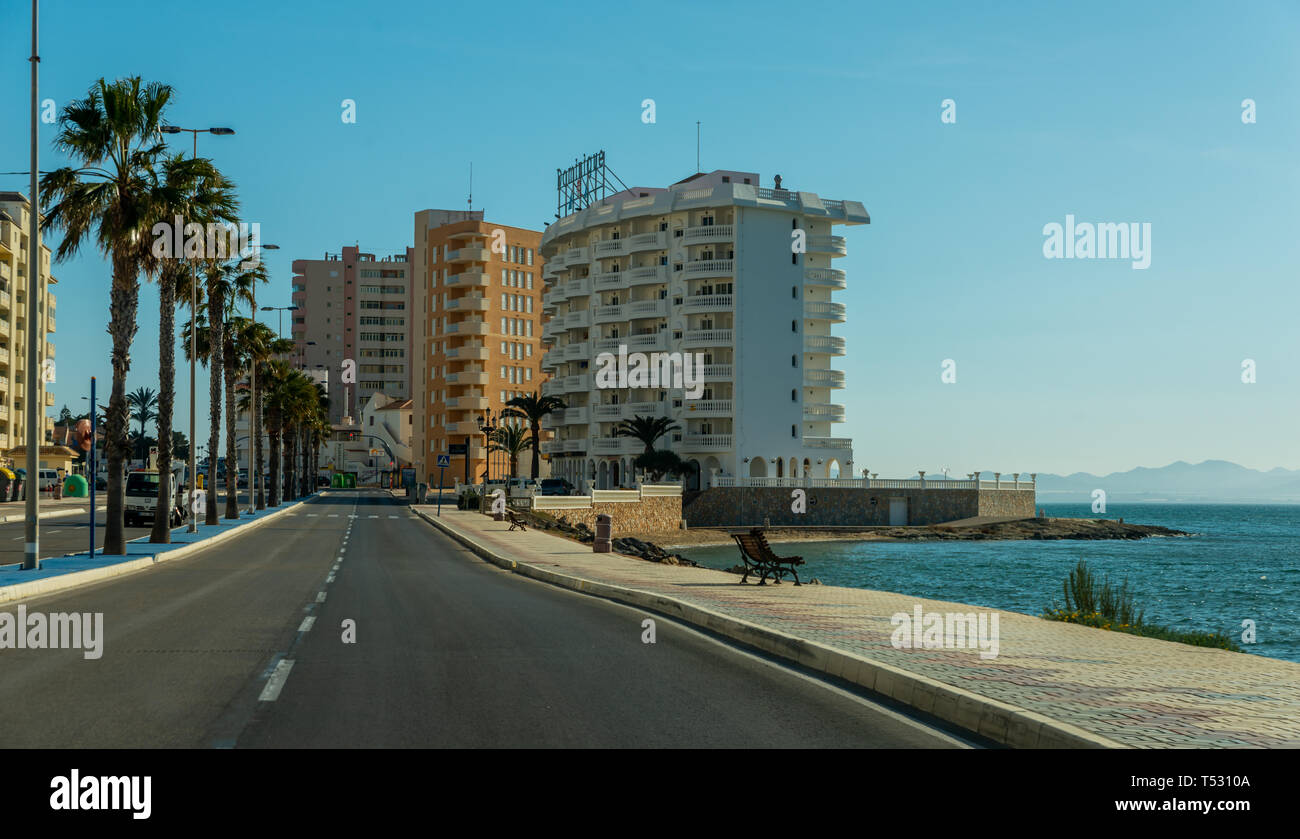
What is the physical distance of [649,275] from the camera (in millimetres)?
95438

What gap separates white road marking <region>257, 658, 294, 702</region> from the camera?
9.15m

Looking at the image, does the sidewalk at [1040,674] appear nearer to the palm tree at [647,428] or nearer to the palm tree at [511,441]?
the palm tree at [647,428]

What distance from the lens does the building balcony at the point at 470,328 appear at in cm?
12131

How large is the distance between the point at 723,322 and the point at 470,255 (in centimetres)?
3887

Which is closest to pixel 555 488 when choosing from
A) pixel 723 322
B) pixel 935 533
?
pixel 723 322

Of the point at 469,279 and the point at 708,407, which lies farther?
the point at 469,279

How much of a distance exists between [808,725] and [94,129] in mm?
25109

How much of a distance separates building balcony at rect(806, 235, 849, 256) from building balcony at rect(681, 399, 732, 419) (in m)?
15.6

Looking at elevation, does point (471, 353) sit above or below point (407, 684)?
above

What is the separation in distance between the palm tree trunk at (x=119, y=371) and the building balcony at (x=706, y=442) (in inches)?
2607

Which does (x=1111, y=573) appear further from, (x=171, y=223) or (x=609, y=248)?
(x=609, y=248)

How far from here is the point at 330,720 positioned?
26.9ft
